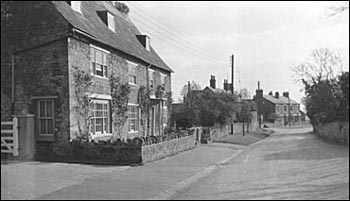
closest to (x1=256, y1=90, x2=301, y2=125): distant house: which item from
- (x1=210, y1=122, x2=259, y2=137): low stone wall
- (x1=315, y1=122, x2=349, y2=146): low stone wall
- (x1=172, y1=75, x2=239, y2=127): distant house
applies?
(x1=210, y1=122, x2=259, y2=137): low stone wall

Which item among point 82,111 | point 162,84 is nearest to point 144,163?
point 82,111

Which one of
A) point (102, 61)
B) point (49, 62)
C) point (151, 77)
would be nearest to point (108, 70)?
point (102, 61)

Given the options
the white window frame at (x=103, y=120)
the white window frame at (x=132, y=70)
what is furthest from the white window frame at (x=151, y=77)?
the white window frame at (x=103, y=120)

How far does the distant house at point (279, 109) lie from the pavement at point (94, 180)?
3114 inches

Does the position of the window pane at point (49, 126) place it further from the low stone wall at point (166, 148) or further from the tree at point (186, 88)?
the tree at point (186, 88)

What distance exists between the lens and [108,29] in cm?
2402

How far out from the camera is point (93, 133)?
68.9ft

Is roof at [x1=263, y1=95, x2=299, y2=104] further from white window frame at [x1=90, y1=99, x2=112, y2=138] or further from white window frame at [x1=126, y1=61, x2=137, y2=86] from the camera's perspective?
white window frame at [x1=90, y1=99, x2=112, y2=138]

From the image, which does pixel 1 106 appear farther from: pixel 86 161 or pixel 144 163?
pixel 144 163

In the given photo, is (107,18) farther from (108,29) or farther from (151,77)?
(151,77)

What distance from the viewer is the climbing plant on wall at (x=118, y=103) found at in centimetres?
2281

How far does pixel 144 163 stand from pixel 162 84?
13.6 meters

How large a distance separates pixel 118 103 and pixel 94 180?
33.4 ft

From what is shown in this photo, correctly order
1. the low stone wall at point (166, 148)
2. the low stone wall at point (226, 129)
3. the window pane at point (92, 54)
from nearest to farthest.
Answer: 1. the low stone wall at point (166, 148)
2. the window pane at point (92, 54)
3. the low stone wall at point (226, 129)
